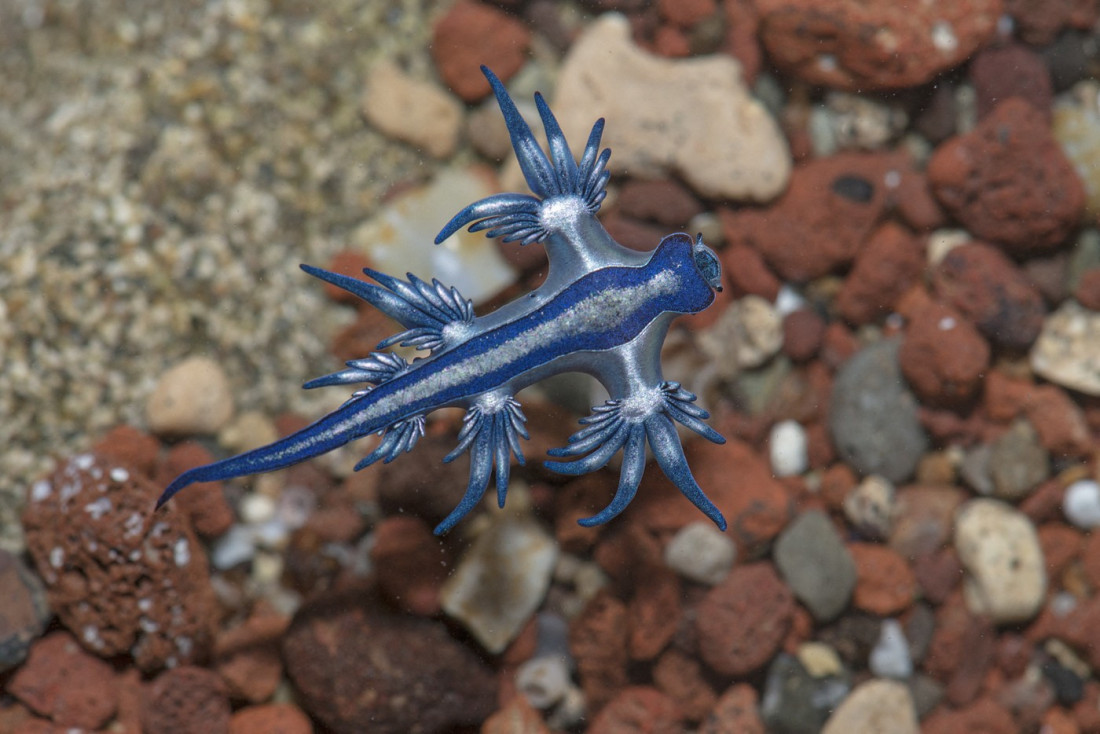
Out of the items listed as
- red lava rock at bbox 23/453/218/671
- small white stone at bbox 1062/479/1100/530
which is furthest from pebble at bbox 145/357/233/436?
small white stone at bbox 1062/479/1100/530

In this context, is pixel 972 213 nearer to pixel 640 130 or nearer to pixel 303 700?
pixel 640 130

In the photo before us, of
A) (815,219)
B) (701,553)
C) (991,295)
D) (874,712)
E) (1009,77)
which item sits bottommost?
(874,712)

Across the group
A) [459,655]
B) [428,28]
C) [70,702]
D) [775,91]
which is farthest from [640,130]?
[70,702]

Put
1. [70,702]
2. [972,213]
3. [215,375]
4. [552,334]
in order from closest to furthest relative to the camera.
Result: [552,334]
[70,702]
[215,375]
[972,213]

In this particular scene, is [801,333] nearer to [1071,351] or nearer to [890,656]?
[1071,351]

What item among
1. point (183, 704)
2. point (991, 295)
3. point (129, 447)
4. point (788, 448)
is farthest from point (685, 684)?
point (129, 447)

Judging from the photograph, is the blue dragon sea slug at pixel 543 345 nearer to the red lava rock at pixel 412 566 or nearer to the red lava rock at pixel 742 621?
the red lava rock at pixel 412 566

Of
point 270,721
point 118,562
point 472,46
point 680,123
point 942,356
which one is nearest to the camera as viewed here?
point 118,562
